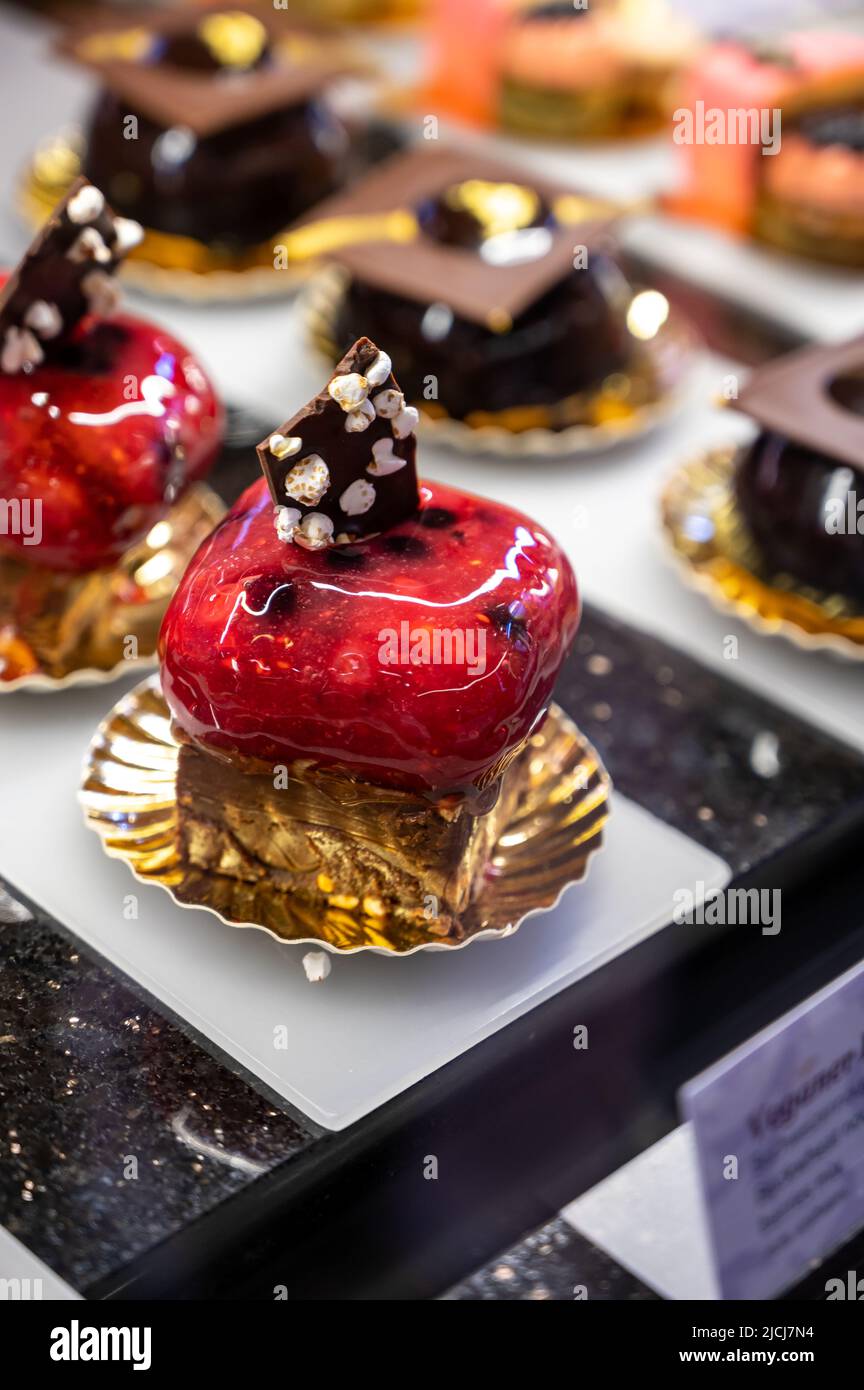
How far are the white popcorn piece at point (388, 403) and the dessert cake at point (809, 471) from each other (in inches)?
18.6

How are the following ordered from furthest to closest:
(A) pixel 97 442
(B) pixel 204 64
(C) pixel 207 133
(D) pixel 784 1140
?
(B) pixel 204 64 → (C) pixel 207 133 → (A) pixel 97 442 → (D) pixel 784 1140

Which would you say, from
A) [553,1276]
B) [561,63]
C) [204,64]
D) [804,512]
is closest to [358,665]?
[553,1276]

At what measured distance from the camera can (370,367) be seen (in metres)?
1.16

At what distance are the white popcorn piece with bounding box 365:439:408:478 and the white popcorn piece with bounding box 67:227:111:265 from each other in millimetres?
350

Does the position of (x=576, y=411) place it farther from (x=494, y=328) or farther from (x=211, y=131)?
(x=211, y=131)

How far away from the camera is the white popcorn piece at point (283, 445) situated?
1.14 meters

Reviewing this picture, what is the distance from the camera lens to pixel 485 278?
1.76m

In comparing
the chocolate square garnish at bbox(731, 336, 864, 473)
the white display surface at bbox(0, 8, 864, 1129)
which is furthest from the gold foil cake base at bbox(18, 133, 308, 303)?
the chocolate square garnish at bbox(731, 336, 864, 473)

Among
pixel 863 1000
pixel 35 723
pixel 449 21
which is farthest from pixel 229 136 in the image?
pixel 863 1000

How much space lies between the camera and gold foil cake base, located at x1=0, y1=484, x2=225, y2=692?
1.43 meters

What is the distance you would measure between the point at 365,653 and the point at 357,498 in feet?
0.38

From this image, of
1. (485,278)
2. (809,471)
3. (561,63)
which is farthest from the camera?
(561,63)

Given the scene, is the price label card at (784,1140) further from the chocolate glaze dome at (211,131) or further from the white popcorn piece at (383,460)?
the chocolate glaze dome at (211,131)
